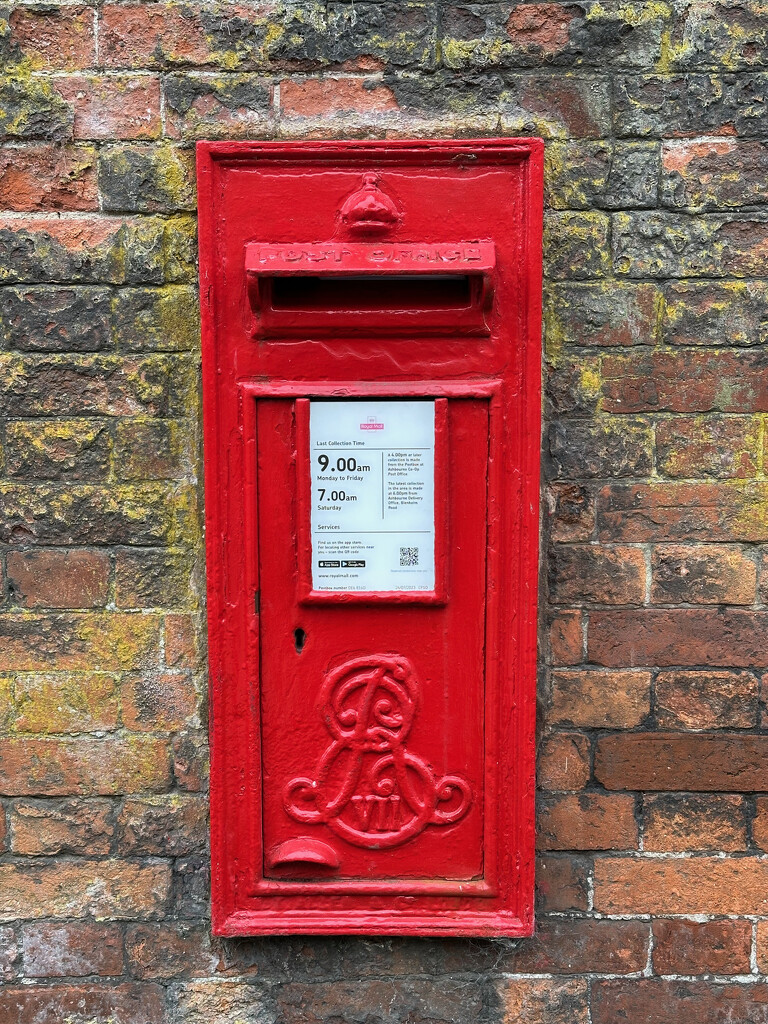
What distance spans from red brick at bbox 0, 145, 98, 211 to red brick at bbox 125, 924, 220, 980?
146 centimetres

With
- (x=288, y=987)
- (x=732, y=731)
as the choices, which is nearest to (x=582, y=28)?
(x=732, y=731)

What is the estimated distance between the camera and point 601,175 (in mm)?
1512

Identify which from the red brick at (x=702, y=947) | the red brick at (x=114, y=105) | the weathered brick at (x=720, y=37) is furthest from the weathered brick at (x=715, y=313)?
the red brick at (x=702, y=947)

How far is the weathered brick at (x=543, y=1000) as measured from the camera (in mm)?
1642

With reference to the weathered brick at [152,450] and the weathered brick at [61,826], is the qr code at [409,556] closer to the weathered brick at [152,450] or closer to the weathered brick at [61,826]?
the weathered brick at [152,450]

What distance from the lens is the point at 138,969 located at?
1650mm

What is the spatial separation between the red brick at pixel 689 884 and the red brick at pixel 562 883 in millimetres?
48

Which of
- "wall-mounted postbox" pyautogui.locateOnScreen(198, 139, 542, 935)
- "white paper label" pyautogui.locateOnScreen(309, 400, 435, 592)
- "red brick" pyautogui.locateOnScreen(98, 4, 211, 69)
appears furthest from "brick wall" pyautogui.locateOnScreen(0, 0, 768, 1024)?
"white paper label" pyautogui.locateOnScreen(309, 400, 435, 592)

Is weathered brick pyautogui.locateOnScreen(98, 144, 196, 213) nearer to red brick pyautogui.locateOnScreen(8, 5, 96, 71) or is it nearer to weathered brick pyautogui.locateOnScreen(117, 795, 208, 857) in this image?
red brick pyautogui.locateOnScreen(8, 5, 96, 71)

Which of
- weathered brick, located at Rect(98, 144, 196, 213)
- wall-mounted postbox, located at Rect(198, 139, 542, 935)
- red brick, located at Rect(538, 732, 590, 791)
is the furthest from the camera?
red brick, located at Rect(538, 732, 590, 791)

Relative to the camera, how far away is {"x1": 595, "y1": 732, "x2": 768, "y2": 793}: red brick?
5.25 feet

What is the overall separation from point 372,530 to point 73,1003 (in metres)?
1.18

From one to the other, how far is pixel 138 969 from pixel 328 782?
61 centimetres

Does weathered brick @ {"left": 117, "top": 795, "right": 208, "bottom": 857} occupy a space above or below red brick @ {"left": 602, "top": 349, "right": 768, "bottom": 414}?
below
